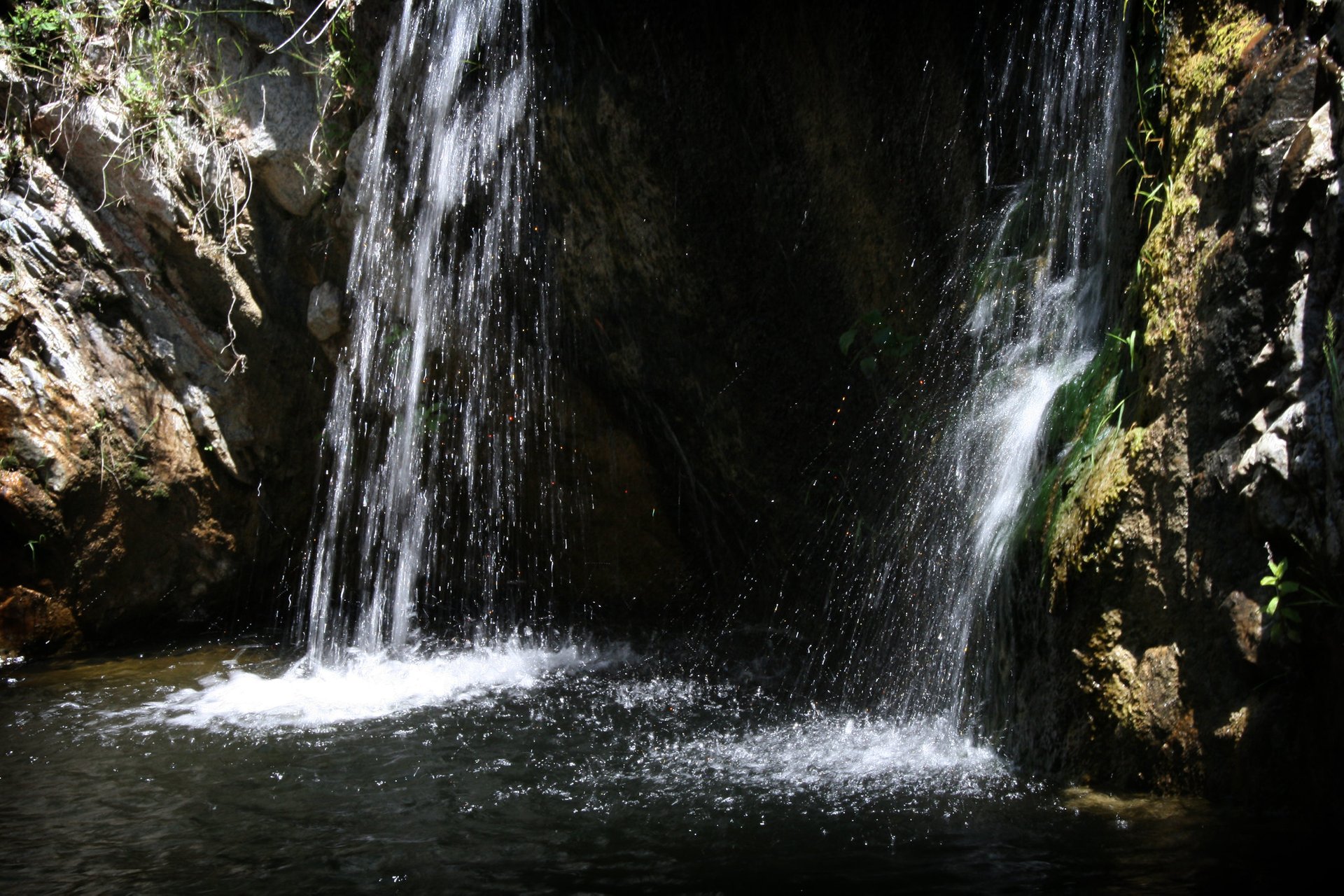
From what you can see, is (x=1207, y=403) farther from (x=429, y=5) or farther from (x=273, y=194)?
(x=273, y=194)

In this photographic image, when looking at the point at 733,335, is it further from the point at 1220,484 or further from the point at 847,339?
the point at 1220,484

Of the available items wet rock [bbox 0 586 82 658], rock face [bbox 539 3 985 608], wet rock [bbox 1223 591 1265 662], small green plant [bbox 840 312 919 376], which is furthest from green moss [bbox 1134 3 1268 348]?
wet rock [bbox 0 586 82 658]

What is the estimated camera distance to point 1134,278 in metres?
3.03

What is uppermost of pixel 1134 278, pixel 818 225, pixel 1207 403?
pixel 818 225

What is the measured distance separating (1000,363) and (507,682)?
253 cm

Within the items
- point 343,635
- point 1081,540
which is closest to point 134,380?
point 343,635

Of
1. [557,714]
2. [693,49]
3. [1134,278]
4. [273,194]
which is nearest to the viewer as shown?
[1134,278]

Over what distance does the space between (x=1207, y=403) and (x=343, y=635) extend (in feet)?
14.0

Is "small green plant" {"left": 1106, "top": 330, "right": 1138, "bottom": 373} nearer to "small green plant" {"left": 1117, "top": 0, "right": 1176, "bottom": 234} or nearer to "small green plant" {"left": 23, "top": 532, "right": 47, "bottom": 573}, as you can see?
"small green plant" {"left": 1117, "top": 0, "right": 1176, "bottom": 234}

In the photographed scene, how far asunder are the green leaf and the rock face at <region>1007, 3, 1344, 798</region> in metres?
1.62

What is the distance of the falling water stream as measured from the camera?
2521mm

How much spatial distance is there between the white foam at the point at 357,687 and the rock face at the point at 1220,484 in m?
2.37

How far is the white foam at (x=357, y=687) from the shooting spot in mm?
3930

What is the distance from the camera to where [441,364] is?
17.3 ft
